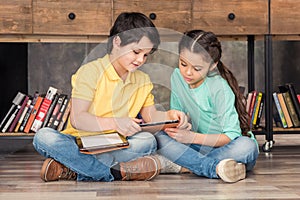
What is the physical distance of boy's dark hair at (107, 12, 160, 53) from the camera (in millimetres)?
2318

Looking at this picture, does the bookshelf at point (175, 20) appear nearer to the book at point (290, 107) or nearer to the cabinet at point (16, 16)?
the cabinet at point (16, 16)

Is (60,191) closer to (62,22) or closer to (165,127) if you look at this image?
(165,127)

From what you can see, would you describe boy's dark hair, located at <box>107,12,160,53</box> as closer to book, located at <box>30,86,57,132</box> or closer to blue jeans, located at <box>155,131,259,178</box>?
blue jeans, located at <box>155,131,259,178</box>

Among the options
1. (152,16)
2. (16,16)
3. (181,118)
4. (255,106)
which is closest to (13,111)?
(16,16)

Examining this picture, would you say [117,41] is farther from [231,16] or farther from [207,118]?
[231,16]

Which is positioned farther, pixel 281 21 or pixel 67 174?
pixel 281 21

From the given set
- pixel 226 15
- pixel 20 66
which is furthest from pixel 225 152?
pixel 20 66

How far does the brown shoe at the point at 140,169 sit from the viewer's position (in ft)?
7.27

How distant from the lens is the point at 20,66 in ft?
12.5

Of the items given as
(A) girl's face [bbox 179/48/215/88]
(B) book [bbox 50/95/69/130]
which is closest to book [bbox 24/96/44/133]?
(B) book [bbox 50/95/69/130]

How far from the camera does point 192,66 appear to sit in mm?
2359

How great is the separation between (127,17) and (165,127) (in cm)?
46

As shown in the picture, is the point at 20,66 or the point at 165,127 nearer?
the point at 165,127

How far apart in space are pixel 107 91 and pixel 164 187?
463 millimetres
